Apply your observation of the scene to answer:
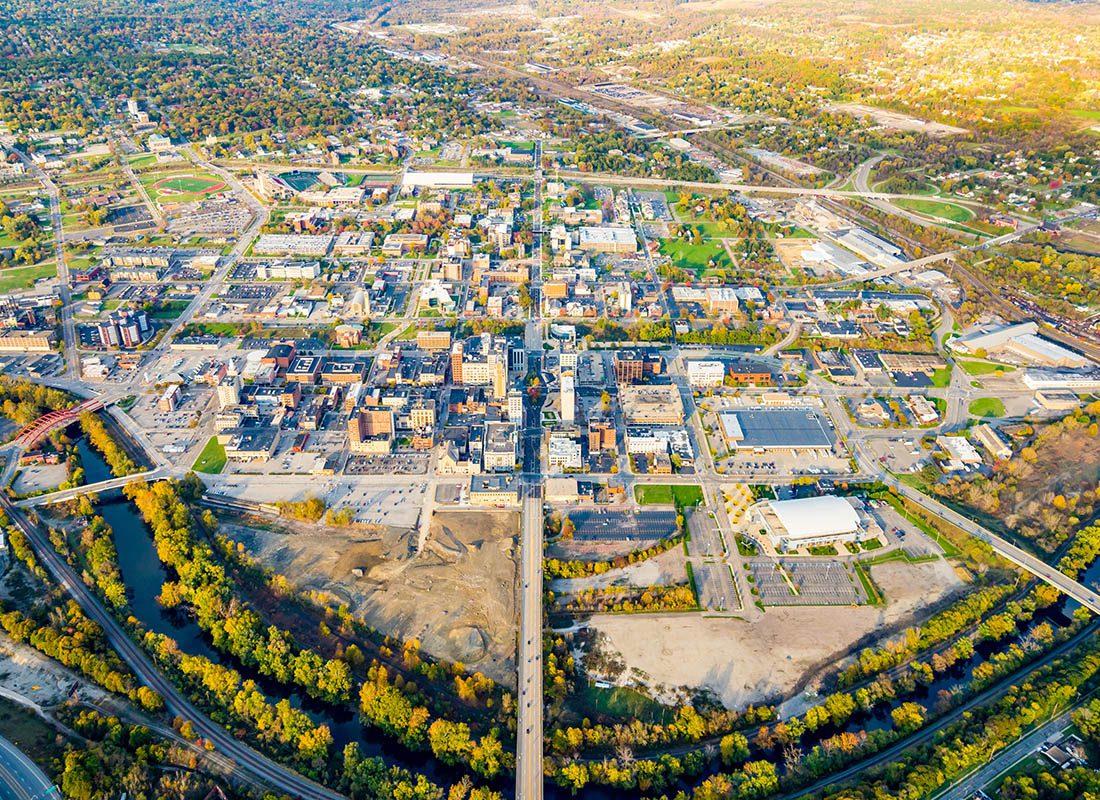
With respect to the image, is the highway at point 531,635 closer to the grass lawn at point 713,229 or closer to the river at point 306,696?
the river at point 306,696

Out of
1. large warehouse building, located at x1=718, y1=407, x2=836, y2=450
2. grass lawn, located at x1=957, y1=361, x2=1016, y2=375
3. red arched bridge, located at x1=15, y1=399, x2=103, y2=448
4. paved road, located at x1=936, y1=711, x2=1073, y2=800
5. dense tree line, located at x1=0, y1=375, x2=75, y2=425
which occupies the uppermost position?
dense tree line, located at x1=0, y1=375, x2=75, y2=425

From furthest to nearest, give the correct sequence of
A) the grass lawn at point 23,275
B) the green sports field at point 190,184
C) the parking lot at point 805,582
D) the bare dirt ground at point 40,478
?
the green sports field at point 190,184
the grass lawn at point 23,275
the bare dirt ground at point 40,478
the parking lot at point 805,582

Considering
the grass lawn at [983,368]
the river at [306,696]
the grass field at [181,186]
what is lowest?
the river at [306,696]

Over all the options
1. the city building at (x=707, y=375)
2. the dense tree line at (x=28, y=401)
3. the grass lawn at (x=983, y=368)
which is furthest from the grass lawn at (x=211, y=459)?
the grass lawn at (x=983, y=368)

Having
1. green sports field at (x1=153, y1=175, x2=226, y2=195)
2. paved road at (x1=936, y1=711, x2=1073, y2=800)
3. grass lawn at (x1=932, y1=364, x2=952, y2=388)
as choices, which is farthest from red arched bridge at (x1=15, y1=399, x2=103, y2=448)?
grass lawn at (x1=932, y1=364, x2=952, y2=388)

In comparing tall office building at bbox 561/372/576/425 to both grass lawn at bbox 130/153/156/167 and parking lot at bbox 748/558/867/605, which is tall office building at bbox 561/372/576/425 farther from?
grass lawn at bbox 130/153/156/167

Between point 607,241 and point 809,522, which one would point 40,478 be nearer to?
point 809,522

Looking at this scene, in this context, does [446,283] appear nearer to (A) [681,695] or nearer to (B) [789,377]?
(B) [789,377]
